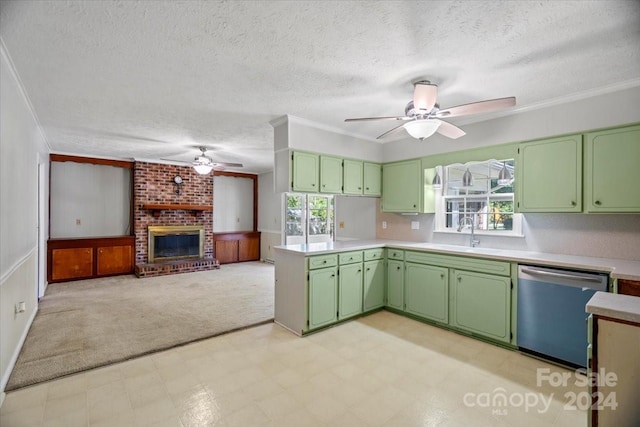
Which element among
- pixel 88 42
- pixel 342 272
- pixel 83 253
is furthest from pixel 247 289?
pixel 88 42

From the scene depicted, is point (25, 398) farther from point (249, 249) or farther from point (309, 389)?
point (249, 249)

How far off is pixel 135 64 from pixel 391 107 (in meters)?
2.41

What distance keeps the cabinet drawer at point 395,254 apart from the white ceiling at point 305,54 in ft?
5.79

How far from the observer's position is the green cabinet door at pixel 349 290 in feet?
12.1

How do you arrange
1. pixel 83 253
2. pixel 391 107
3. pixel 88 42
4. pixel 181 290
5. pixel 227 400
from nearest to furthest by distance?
pixel 88 42
pixel 227 400
pixel 391 107
pixel 181 290
pixel 83 253

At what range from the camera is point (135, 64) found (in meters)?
2.39

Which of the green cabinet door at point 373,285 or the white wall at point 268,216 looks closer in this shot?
the green cabinet door at point 373,285

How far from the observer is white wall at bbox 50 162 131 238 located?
20.3 feet

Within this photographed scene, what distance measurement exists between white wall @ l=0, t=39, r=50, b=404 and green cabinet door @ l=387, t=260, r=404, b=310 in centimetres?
379

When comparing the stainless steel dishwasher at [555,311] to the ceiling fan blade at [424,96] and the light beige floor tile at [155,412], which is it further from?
the light beige floor tile at [155,412]

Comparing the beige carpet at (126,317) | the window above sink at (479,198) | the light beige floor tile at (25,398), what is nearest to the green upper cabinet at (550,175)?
the window above sink at (479,198)

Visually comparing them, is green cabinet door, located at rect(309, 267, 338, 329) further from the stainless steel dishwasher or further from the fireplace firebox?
the fireplace firebox

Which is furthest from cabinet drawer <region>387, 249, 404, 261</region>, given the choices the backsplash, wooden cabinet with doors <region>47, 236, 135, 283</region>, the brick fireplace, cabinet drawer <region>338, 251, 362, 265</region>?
wooden cabinet with doors <region>47, 236, 135, 283</region>

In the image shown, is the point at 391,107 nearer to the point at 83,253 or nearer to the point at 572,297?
the point at 572,297
